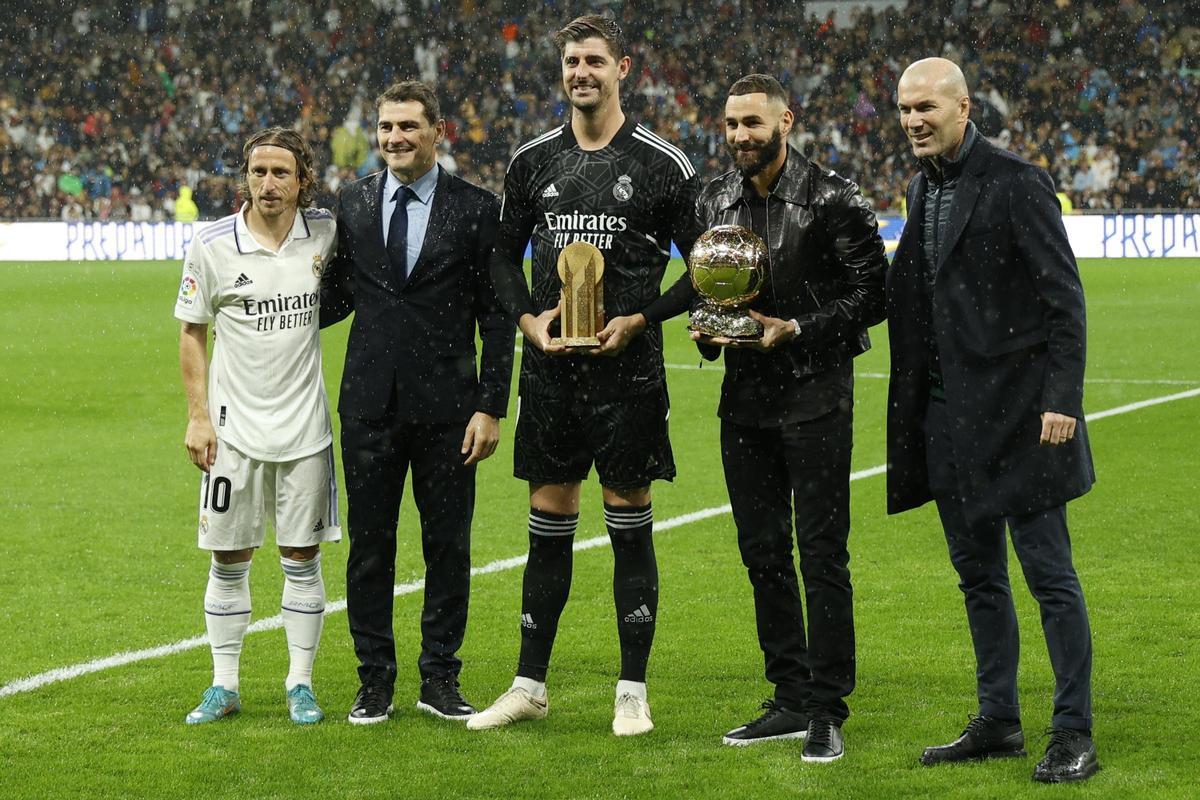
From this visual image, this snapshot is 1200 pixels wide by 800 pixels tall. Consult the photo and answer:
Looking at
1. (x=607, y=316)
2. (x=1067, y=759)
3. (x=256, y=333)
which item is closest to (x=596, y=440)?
(x=607, y=316)

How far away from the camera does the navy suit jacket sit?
484cm

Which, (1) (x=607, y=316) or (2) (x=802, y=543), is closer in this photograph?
(2) (x=802, y=543)

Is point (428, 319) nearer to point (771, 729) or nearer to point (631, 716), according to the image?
point (631, 716)

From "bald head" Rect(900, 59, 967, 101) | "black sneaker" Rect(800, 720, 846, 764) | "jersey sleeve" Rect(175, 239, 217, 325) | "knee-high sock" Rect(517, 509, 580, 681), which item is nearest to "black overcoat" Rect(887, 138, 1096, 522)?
"bald head" Rect(900, 59, 967, 101)

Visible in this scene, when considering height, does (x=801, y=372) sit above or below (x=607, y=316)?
below

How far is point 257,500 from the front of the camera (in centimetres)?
483

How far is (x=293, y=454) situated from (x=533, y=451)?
715mm

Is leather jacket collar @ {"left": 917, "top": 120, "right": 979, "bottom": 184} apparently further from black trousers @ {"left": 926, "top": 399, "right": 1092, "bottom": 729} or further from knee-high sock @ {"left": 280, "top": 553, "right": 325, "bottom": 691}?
knee-high sock @ {"left": 280, "top": 553, "right": 325, "bottom": 691}

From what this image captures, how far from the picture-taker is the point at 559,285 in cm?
470

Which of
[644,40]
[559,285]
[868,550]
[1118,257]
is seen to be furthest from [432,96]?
[644,40]

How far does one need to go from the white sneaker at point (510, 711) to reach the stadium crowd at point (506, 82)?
2451 cm

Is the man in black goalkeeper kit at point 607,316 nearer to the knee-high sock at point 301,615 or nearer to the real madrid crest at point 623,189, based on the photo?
the real madrid crest at point 623,189

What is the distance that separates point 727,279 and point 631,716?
1325mm

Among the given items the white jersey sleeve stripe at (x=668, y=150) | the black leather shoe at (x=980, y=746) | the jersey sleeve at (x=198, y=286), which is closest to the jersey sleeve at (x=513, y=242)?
the white jersey sleeve stripe at (x=668, y=150)
